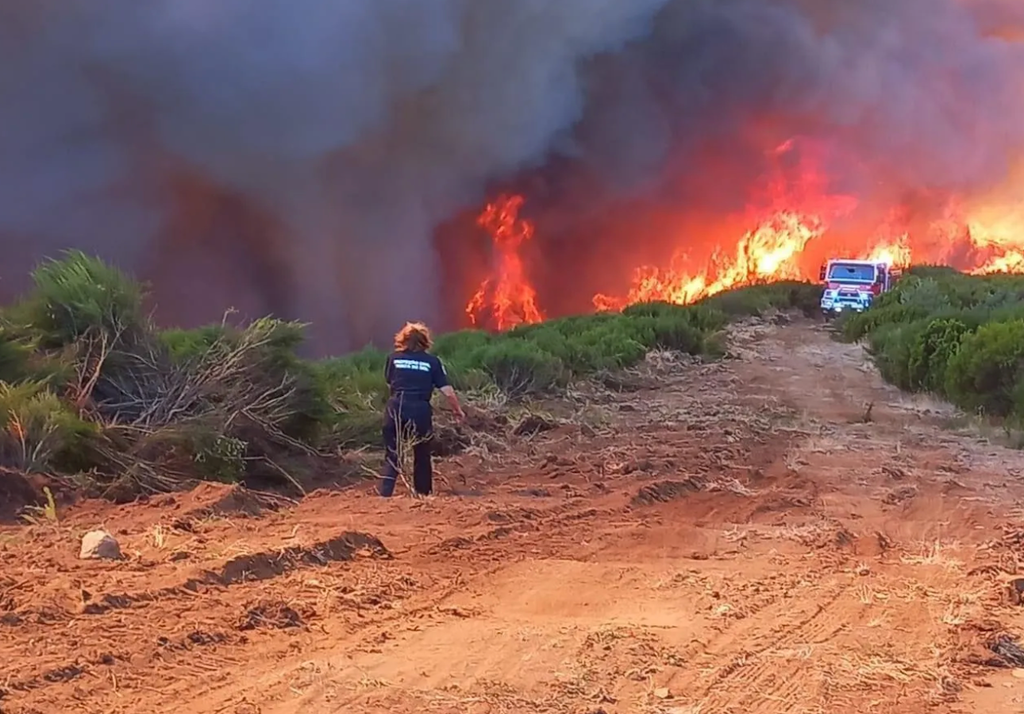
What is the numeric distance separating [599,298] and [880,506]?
22.6m

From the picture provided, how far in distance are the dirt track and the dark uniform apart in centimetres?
40

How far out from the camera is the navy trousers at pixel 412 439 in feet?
29.2

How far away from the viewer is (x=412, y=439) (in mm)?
8859

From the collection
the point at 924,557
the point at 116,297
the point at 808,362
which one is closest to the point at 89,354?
the point at 116,297

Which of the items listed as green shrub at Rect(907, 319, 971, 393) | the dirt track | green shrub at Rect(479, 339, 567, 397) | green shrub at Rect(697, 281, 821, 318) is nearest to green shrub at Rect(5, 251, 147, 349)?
the dirt track

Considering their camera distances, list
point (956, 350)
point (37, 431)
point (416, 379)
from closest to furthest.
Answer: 1. point (37, 431)
2. point (416, 379)
3. point (956, 350)

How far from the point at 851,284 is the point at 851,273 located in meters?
0.48

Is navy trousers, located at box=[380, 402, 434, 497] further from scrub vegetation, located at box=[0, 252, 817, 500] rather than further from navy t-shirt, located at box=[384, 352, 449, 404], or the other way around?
scrub vegetation, located at box=[0, 252, 817, 500]

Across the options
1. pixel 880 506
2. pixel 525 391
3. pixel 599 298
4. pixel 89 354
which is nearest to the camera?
pixel 880 506

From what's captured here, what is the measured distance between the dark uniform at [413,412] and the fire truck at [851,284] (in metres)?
24.7

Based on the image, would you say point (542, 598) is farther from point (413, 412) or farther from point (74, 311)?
point (74, 311)

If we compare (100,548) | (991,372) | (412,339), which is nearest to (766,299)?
(991,372)

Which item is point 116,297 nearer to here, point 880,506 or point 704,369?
point 880,506

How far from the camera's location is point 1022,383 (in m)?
13.8
